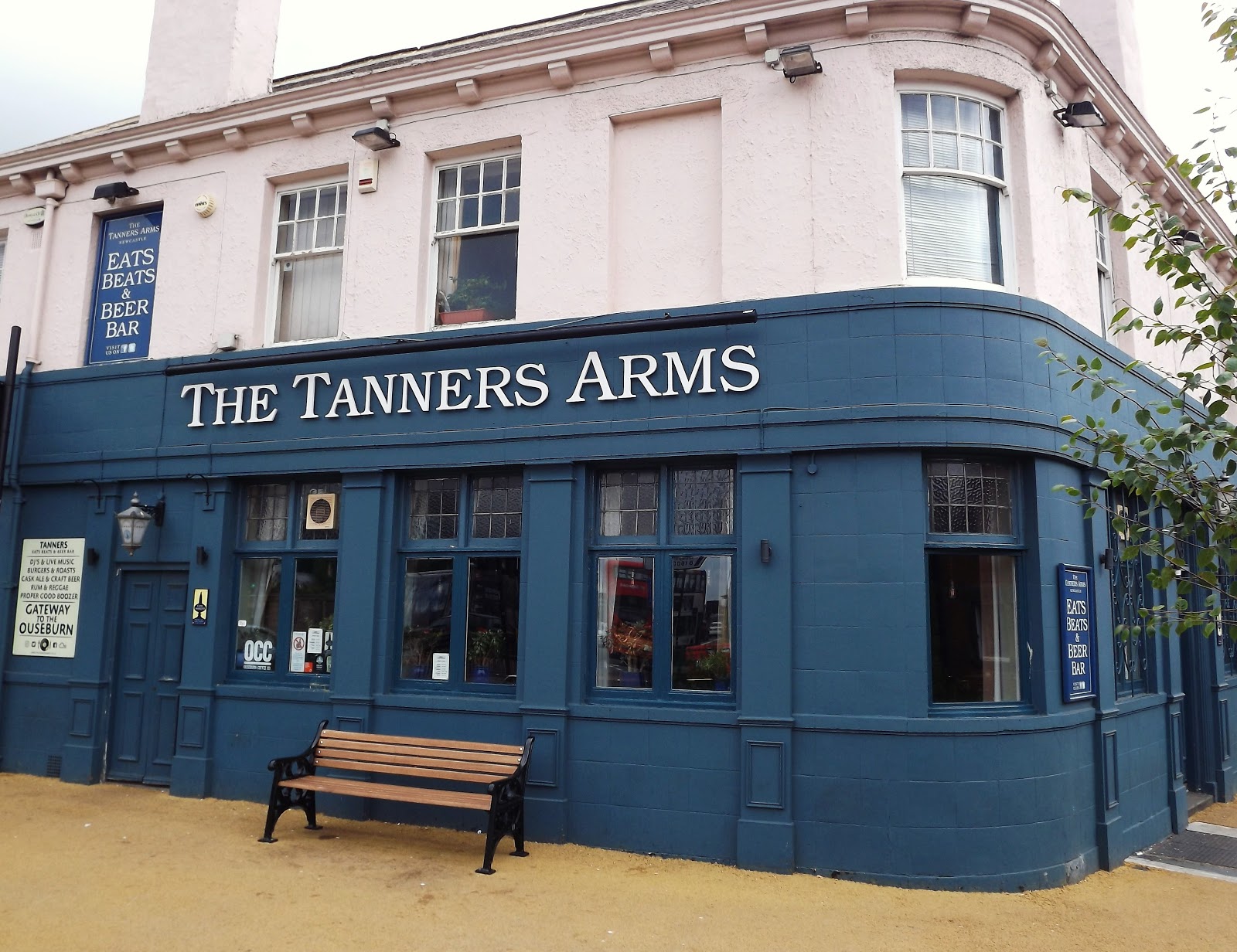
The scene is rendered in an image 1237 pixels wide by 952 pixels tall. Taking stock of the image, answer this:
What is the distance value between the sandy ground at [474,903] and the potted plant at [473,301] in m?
4.76

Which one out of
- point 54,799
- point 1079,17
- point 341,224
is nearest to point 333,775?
point 54,799

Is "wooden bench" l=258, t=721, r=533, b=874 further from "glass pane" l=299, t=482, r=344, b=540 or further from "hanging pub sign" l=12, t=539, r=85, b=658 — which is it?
"hanging pub sign" l=12, t=539, r=85, b=658

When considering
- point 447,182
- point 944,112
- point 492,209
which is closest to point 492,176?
point 492,209

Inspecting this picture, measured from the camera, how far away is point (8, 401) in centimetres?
1118

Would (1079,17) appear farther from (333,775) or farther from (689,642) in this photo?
(333,775)

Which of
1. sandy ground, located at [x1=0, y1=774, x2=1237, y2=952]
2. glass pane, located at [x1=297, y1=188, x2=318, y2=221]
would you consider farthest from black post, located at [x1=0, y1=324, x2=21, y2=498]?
sandy ground, located at [x1=0, y1=774, x2=1237, y2=952]

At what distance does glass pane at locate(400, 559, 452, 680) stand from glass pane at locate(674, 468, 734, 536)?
2328 millimetres

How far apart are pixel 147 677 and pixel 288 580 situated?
200 cm

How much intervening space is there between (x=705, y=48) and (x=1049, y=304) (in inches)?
146

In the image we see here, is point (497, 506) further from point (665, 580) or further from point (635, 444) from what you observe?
point (665, 580)

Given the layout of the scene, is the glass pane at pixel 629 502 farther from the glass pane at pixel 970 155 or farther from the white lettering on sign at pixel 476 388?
the glass pane at pixel 970 155

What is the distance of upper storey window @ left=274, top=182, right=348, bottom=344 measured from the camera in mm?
10281

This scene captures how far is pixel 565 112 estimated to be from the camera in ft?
30.0

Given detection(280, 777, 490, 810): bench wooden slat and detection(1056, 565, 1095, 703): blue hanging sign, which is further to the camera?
detection(1056, 565, 1095, 703): blue hanging sign
